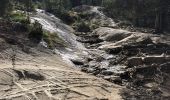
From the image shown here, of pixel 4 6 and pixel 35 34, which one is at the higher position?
pixel 4 6

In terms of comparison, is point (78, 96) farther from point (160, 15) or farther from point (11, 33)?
point (160, 15)

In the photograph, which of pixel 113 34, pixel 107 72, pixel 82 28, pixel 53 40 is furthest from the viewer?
pixel 82 28

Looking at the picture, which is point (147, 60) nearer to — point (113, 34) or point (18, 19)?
point (18, 19)

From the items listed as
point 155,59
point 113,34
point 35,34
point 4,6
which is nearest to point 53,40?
point 35,34

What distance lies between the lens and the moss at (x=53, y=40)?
26.9m

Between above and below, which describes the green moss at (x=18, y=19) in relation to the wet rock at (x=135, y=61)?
above

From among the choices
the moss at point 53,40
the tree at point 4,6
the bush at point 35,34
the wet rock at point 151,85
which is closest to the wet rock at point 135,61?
the wet rock at point 151,85

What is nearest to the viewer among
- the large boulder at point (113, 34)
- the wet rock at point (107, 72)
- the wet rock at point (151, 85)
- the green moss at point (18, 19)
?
the wet rock at point (151, 85)

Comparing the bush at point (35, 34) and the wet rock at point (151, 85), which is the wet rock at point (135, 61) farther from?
the bush at point (35, 34)

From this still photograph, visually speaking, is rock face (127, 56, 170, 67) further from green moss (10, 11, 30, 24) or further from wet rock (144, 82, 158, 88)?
green moss (10, 11, 30, 24)

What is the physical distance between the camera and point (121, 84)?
21406mm

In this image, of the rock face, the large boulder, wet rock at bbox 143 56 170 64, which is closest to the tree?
the rock face

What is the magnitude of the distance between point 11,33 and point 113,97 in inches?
388

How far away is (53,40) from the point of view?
92.4ft
